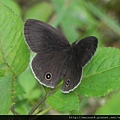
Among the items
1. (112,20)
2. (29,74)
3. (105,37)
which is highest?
(112,20)

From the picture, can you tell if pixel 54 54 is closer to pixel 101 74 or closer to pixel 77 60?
pixel 77 60

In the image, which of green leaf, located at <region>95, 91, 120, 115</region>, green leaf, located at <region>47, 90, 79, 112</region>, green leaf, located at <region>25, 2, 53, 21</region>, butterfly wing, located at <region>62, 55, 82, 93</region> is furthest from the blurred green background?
green leaf, located at <region>47, 90, 79, 112</region>

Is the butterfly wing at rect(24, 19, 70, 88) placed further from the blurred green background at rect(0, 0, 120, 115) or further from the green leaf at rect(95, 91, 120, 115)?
the blurred green background at rect(0, 0, 120, 115)

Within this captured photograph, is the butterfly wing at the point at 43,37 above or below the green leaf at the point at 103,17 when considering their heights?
above

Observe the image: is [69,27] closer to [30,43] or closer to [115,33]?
[115,33]

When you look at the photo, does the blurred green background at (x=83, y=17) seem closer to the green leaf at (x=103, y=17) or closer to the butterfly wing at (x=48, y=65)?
the green leaf at (x=103, y=17)

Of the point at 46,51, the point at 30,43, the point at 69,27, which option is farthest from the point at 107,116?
the point at 69,27

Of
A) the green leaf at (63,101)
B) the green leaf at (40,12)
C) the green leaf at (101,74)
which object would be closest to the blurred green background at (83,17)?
the green leaf at (40,12)
